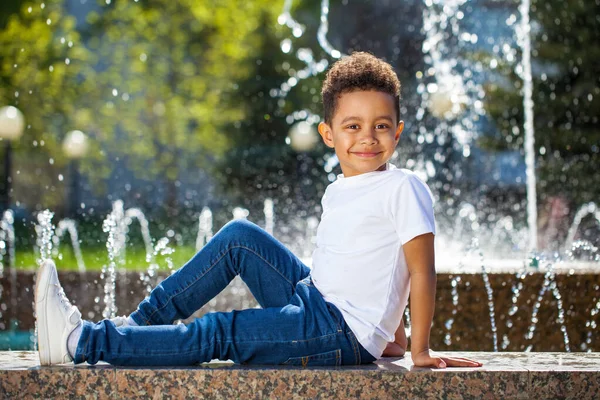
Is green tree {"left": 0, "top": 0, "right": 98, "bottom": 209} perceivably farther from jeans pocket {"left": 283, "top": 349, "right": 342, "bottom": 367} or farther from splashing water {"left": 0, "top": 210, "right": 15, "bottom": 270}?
jeans pocket {"left": 283, "top": 349, "right": 342, "bottom": 367}

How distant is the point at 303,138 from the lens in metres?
15.8

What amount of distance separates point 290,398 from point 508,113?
14646 mm

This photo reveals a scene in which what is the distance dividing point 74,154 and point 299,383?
17.4 metres

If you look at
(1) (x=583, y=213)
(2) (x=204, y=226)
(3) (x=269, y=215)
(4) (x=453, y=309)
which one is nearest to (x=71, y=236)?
(2) (x=204, y=226)

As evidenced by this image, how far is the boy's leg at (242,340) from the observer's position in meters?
2.25

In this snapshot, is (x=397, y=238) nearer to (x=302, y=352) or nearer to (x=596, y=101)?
(x=302, y=352)

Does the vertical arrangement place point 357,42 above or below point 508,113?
above

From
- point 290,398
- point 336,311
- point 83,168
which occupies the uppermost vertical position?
point 83,168

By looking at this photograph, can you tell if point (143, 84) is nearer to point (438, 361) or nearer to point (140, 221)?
point (140, 221)

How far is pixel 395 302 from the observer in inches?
92.0

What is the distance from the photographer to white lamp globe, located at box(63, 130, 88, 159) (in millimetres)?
18375

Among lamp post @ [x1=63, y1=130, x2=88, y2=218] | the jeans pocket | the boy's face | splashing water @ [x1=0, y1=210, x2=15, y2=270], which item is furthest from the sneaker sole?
lamp post @ [x1=63, y1=130, x2=88, y2=218]

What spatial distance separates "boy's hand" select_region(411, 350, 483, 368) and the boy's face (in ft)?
1.72

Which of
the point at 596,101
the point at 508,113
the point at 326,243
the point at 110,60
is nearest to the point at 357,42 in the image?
the point at 508,113
